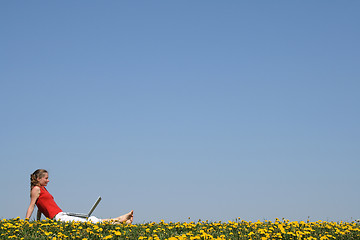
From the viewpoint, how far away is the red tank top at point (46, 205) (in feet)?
40.7

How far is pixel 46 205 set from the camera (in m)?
12.5

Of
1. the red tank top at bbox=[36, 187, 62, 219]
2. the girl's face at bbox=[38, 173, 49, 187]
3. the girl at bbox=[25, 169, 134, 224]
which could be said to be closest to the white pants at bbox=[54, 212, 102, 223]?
the girl at bbox=[25, 169, 134, 224]

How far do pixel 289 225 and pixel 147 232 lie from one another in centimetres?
386

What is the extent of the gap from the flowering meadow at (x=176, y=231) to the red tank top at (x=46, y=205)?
37.8 inches

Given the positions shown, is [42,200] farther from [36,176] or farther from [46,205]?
[36,176]

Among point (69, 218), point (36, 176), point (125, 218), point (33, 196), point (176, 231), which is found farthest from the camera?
point (36, 176)

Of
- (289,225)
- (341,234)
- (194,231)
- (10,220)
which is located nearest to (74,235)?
(194,231)

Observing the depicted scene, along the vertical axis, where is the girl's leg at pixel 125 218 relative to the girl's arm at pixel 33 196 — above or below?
below

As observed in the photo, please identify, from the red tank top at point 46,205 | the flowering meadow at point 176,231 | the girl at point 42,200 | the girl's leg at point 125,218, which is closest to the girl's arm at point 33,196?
the girl at point 42,200

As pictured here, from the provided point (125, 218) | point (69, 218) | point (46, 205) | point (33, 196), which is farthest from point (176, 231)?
point (33, 196)

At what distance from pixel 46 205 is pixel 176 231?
461cm

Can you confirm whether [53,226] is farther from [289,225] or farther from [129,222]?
[289,225]

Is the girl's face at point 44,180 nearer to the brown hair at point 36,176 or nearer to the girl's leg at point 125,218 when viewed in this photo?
the brown hair at point 36,176

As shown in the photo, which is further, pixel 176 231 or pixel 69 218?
pixel 69 218
